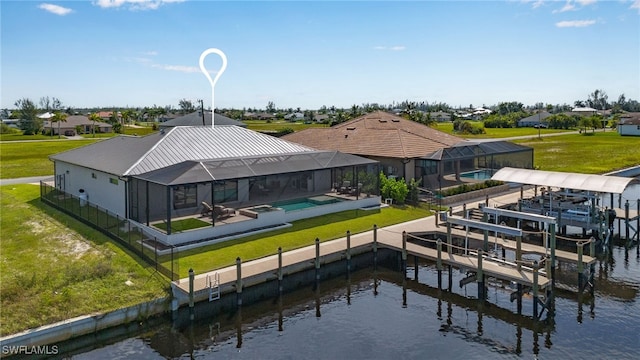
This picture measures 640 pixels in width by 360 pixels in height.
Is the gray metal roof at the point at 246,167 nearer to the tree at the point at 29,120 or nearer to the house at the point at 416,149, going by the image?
the house at the point at 416,149

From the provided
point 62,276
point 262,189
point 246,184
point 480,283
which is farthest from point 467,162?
point 62,276

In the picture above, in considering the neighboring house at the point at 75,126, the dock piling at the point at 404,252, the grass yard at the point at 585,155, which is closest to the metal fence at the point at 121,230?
the dock piling at the point at 404,252

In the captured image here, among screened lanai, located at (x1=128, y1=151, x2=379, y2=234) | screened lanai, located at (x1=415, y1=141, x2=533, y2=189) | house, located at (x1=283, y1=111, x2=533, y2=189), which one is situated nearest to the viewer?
screened lanai, located at (x1=128, y1=151, x2=379, y2=234)

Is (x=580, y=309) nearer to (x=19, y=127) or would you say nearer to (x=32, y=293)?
(x=32, y=293)

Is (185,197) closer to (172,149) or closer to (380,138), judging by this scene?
(172,149)

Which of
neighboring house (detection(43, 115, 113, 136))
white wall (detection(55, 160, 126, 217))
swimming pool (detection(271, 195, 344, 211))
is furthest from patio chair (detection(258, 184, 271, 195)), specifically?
neighboring house (detection(43, 115, 113, 136))

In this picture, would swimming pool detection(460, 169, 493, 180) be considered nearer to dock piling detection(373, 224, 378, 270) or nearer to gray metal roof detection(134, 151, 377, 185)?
gray metal roof detection(134, 151, 377, 185)
